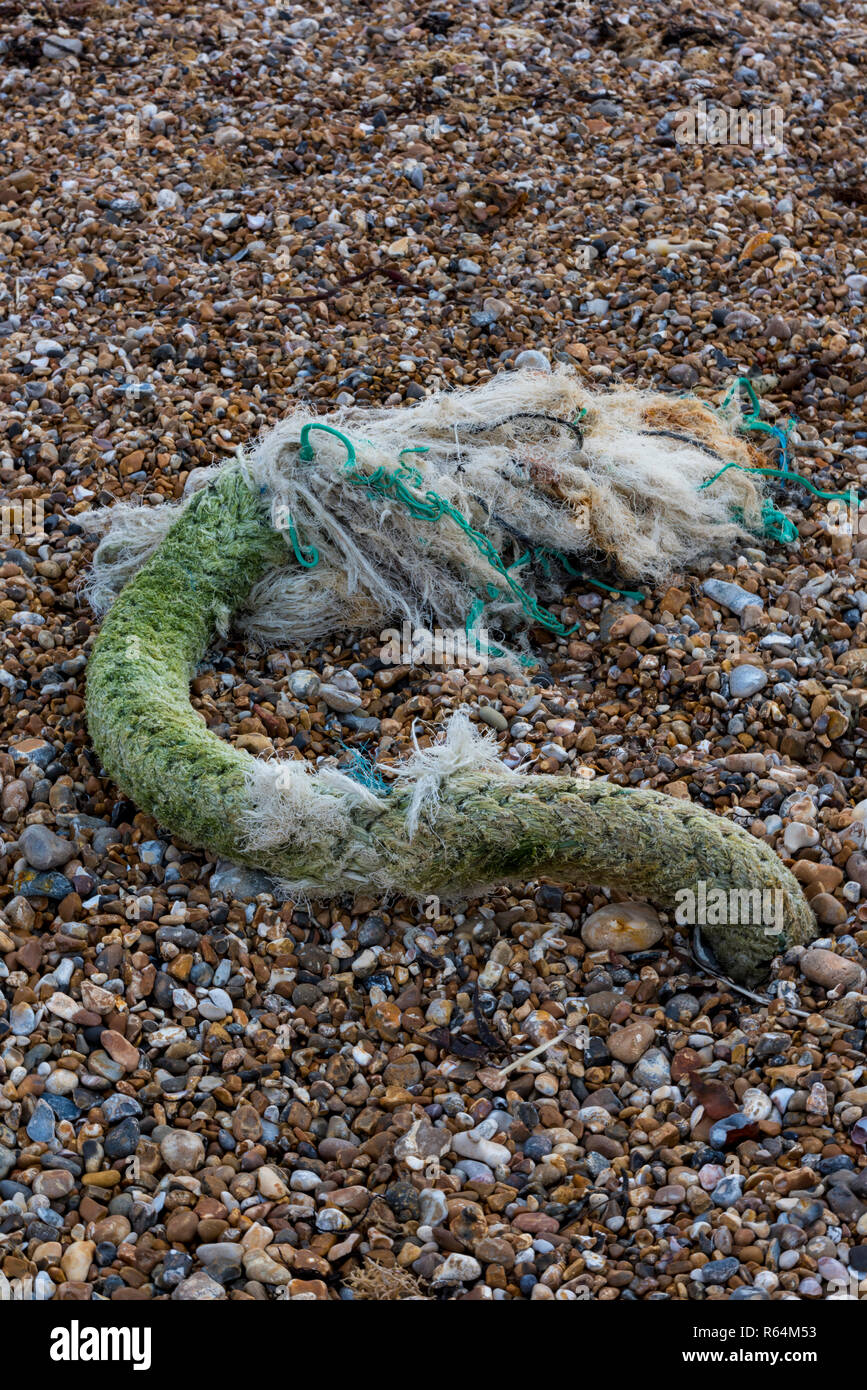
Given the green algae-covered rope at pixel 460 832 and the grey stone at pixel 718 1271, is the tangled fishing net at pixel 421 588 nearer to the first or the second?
the green algae-covered rope at pixel 460 832

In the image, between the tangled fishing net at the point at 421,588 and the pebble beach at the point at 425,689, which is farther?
the tangled fishing net at the point at 421,588

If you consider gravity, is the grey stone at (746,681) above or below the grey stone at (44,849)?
above

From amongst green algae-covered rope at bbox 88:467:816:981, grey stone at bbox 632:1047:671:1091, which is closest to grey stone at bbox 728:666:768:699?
green algae-covered rope at bbox 88:467:816:981

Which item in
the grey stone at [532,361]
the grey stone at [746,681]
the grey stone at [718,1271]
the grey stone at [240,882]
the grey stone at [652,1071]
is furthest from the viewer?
the grey stone at [532,361]

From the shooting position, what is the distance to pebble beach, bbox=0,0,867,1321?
291 cm

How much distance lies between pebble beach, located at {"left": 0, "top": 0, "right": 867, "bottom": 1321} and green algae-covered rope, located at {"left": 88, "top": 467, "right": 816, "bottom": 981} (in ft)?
0.35

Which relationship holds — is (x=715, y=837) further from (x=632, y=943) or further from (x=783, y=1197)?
(x=783, y=1197)

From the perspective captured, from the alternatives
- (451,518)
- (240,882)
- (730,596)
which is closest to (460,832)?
(240,882)

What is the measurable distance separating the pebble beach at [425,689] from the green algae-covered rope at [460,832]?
107mm

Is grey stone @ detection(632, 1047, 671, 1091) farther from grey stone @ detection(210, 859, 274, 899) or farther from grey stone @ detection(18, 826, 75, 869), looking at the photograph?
grey stone @ detection(18, 826, 75, 869)

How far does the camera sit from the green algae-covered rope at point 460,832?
340cm

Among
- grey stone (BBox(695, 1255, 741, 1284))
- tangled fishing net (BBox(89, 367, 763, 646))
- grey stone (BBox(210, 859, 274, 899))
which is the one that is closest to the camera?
grey stone (BBox(695, 1255, 741, 1284))

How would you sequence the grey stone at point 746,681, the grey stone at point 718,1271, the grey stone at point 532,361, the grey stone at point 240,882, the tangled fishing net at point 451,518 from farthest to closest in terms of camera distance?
the grey stone at point 532,361 < the tangled fishing net at point 451,518 < the grey stone at point 746,681 < the grey stone at point 240,882 < the grey stone at point 718,1271

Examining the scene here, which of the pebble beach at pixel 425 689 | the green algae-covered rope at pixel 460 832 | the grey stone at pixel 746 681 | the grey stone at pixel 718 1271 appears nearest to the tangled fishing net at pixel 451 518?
the pebble beach at pixel 425 689
